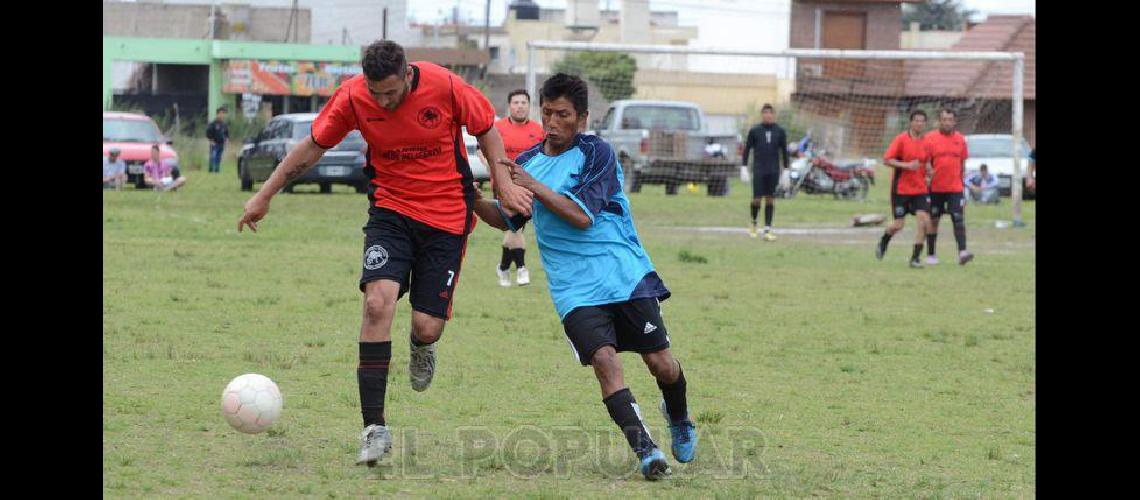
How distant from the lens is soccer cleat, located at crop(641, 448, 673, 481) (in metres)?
6.27

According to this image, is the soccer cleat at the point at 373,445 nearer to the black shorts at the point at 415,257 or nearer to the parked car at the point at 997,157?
the black shorts at the point at 415,257

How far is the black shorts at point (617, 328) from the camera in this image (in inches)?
251

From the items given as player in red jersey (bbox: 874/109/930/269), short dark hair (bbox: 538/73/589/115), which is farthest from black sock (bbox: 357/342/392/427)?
player in red jersey (bbox: 874/109/930/269)

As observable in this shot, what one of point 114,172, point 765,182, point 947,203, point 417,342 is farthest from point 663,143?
point 417,342

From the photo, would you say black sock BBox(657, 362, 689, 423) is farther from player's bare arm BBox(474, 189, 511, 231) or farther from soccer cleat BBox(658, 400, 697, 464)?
player's bare arm BBox(474, 189, 511, 231)

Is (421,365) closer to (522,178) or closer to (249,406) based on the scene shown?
(249,406)

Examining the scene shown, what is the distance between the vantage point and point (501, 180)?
21.6 ft

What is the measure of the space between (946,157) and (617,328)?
1168 cm

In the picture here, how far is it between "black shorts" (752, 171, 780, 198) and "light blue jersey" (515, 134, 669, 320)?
1492cm

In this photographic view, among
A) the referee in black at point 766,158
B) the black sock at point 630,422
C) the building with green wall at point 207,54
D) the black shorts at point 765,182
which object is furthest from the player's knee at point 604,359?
the building with green wall at point 207,54

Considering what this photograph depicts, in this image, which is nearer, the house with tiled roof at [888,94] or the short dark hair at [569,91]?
the short dark hair at [569,91]

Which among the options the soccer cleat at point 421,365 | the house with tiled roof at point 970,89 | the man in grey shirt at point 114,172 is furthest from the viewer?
the house with tiled roof at point 970,89

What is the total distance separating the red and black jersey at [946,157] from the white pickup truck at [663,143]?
11239mm
